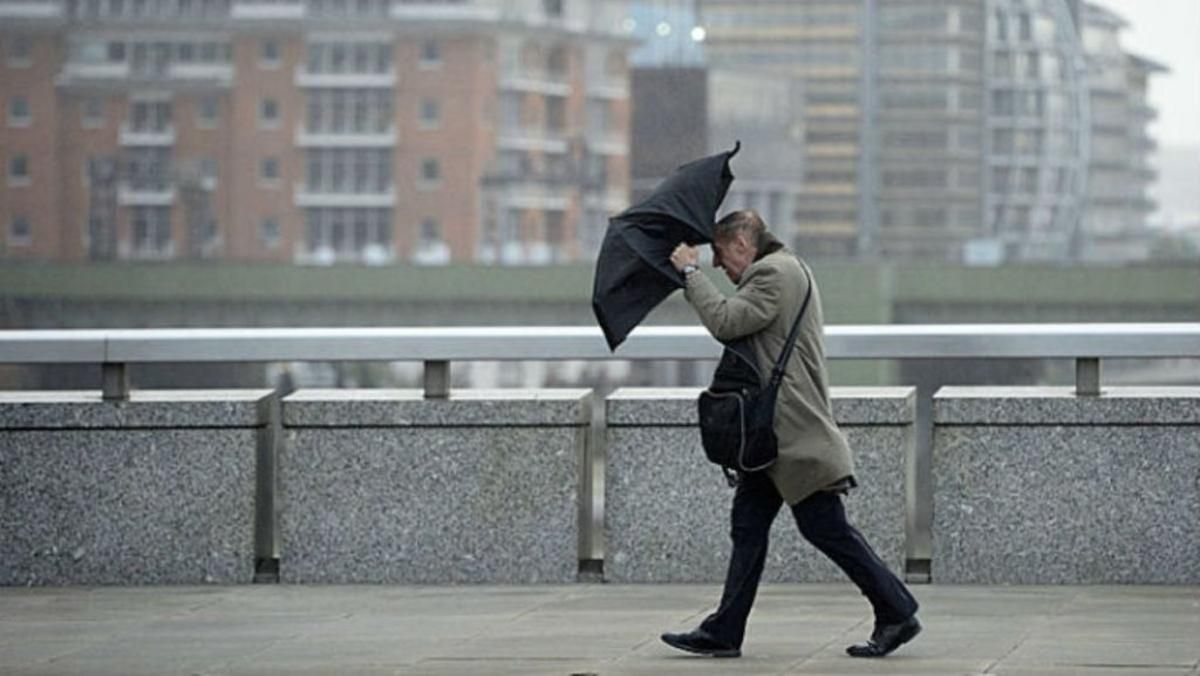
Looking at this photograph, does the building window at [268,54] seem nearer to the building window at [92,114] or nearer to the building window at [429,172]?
the building window at [92,114]

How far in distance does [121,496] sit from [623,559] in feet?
6.89

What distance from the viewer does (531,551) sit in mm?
10414

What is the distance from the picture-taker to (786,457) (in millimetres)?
7891

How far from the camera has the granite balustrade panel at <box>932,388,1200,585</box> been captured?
396 inches

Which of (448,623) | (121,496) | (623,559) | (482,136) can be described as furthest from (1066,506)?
(482,136)

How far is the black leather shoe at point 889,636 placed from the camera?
26.1 ft

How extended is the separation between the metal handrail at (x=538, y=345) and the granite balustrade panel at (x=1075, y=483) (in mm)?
206

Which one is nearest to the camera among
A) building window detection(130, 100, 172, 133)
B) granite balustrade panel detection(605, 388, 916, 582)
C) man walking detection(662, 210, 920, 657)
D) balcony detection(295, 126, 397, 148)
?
man walking detection(662, 210, 920, 657)

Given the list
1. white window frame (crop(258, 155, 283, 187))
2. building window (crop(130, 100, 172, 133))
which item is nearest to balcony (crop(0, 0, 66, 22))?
building window (crop(130, 100, 172, 133))

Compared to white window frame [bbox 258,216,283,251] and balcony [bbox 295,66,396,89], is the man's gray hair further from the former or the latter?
balcony [bbox 295,66,396,89]

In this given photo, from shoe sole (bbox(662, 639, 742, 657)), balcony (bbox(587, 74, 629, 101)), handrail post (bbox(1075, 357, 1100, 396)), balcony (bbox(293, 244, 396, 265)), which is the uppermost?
balcony (bbox(587, 74, 629, 101))

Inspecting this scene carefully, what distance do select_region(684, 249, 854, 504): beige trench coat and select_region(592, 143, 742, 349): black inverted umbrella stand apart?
168 mm

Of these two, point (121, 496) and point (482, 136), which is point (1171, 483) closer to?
point (121, 496)

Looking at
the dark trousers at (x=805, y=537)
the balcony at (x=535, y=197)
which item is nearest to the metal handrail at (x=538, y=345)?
the dark trousers at (x=805, y=537)
